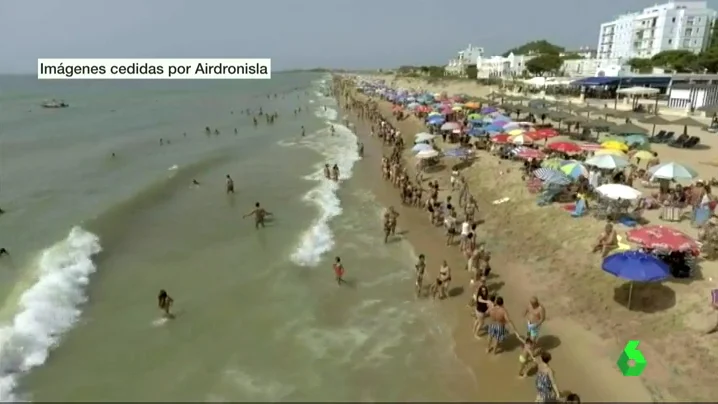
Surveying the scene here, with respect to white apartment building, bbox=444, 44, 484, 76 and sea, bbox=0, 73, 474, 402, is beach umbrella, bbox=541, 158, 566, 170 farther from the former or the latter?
white apartment building, bbox=444, 44, 484, 76

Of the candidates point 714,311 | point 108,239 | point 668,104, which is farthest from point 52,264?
point 668,104

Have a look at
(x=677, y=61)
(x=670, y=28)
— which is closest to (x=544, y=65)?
(x=670, y=28)

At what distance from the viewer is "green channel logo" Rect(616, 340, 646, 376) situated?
841cm

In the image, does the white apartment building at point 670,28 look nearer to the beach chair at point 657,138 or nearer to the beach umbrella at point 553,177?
the beach chair at point 657,138

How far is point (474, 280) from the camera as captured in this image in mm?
13008

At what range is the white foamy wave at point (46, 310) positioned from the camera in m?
10.7

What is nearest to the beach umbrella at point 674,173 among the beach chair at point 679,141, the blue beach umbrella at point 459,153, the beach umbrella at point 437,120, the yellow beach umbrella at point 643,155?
the yellow beach umbrella at point 643,155

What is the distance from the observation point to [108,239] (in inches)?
728

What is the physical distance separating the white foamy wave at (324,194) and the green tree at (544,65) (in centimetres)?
6319

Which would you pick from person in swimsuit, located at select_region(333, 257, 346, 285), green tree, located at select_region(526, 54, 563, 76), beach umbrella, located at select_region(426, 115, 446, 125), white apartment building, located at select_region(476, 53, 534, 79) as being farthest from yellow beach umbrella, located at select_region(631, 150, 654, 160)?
white apartment building, located at select_region(476, 53, 534, 79)

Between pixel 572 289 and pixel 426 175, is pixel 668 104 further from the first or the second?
pixel 572 289

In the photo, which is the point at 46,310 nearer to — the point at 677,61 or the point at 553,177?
the point at 553,177

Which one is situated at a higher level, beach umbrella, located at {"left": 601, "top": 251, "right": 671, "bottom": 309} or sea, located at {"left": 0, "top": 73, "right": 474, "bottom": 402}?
beach umbrella, located at {"left": 601, "top": 251, "right": 671, "bottom": 309}

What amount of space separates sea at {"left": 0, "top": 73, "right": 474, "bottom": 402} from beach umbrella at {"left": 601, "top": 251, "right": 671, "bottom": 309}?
361 cm
